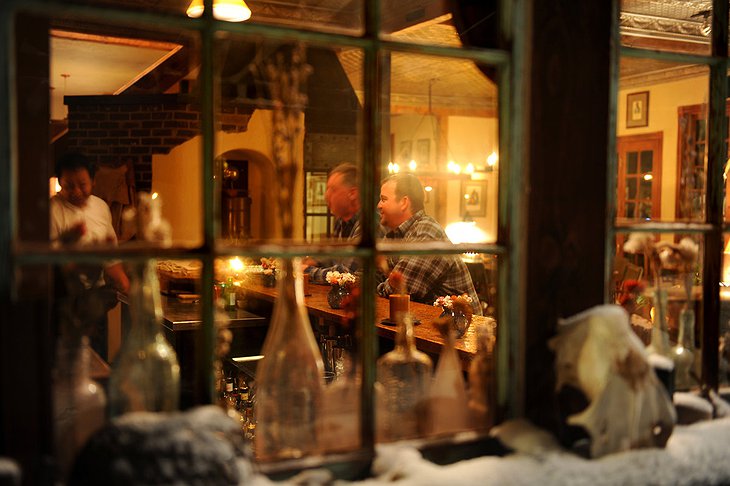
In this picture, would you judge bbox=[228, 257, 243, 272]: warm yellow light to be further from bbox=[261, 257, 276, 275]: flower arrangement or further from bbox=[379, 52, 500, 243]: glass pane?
bbox=[379, 52, 500, 243]: glass pane

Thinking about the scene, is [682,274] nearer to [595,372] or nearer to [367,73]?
[595,372]

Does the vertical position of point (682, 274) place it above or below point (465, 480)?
above

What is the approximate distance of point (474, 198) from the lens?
12164 millimetres

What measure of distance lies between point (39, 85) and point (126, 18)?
1.44 feet

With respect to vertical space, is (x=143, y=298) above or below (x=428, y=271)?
above

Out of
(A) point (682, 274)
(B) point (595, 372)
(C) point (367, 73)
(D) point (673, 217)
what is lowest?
(B) point (595, 372)

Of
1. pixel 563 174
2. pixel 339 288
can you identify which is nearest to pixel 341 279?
pixel 339 288

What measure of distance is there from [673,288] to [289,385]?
0.85m

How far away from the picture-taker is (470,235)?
6.38 metres

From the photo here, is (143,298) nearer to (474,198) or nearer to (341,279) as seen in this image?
(341,279)

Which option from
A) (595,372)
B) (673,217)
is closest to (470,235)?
(673,217)

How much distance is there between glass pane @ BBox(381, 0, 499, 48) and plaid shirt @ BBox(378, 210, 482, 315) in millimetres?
1019

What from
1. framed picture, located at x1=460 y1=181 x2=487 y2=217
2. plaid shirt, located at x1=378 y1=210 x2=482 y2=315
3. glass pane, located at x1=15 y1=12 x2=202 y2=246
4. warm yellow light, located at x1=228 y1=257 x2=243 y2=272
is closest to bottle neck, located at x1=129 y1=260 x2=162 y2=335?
plaid shirt, located at x1=378 y1=210 x2=482 y2=315

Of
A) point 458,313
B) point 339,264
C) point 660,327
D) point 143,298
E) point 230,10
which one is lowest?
point 458,313
